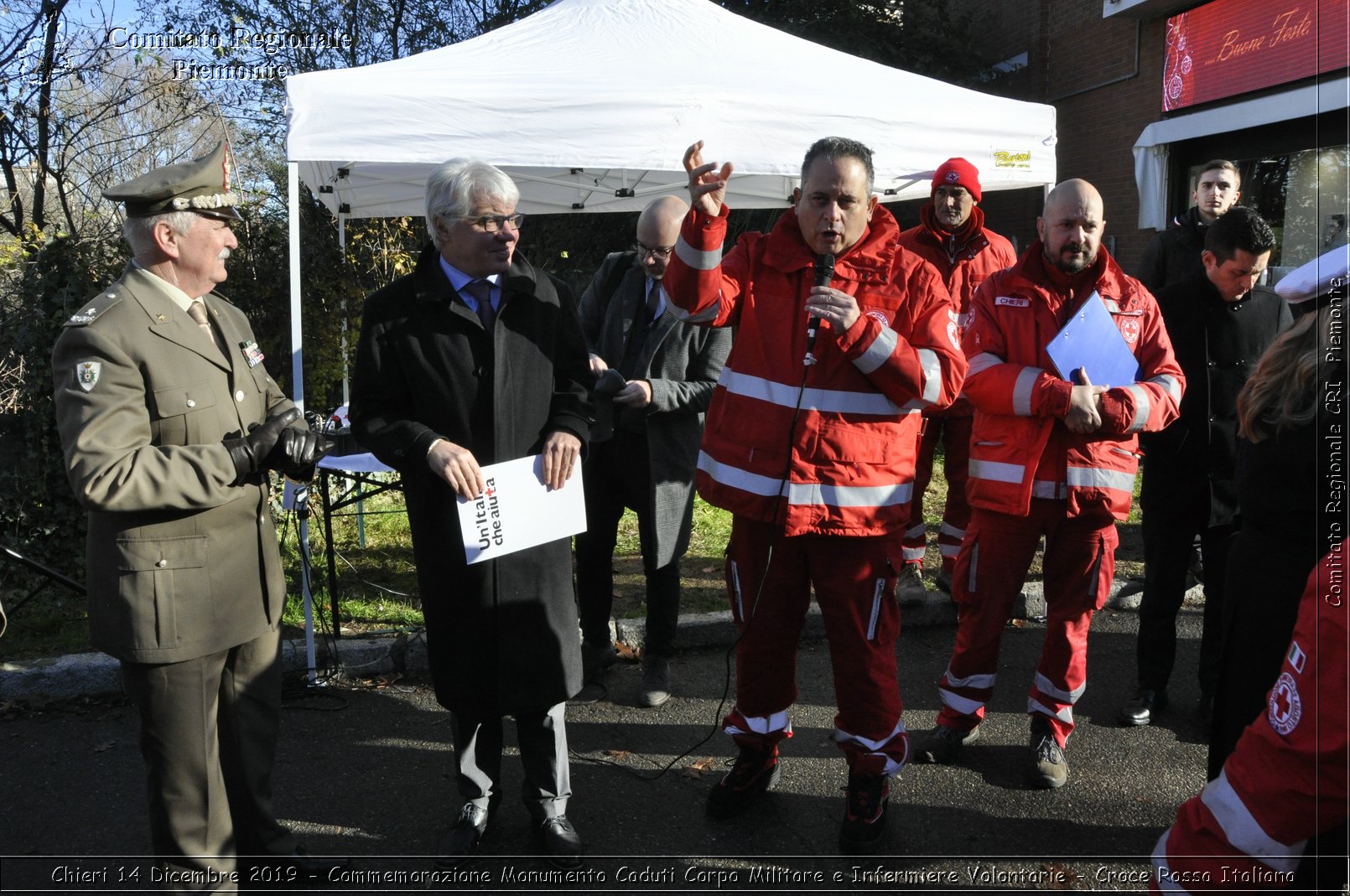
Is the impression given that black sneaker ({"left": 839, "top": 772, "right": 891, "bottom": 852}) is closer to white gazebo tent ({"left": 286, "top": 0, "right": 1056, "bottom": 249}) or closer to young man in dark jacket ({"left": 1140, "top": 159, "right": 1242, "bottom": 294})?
white gazebo tent ({"left": 286, "top": 0, "right": 1056, "bottom": 249})

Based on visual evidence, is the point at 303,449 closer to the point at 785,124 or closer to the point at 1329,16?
the point at 785,124

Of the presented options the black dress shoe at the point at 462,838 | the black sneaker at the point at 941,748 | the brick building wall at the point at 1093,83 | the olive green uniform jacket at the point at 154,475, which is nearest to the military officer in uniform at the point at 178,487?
the olive green uniform jacket at the point at 154,475

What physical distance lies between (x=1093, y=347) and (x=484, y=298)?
221cm

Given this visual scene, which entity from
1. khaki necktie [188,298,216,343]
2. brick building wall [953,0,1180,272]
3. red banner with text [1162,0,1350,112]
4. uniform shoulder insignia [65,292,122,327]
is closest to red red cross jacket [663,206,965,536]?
khaki necktie [188,298,216,343]

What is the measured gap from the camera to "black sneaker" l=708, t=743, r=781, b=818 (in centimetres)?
340

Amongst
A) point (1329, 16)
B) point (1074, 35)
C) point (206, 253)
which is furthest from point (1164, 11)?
point (206, 253)

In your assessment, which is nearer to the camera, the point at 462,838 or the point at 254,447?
the point at 254,447

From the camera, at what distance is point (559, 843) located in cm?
306

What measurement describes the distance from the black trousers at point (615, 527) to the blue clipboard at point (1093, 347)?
5.84 feet

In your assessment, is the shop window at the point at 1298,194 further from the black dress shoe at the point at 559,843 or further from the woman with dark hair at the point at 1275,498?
the black dress shoe at the point at 559,843

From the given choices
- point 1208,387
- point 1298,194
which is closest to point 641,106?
point 1208,387

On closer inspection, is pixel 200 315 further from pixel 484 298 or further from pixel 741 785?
pixel 741 785

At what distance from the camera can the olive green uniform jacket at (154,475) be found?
2387 mm

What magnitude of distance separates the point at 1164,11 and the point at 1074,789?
10.8 meters
